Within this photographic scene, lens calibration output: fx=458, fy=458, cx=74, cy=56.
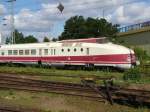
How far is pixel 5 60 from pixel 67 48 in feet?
30.7

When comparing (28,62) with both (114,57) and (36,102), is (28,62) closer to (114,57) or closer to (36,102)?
(114,57)

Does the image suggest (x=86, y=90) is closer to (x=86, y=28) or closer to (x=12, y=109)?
(x=12, y=109)

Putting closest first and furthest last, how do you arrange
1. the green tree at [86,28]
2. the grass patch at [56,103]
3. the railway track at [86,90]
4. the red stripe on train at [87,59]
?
1. the grass patch at [56,103]
2. the railway track at [86,90]
3. the red stripe on train at [87,59]
4. the green tree at [86,28]

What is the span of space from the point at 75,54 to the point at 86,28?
61048 millimetres

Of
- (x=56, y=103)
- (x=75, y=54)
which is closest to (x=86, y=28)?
(x=75, y=54)

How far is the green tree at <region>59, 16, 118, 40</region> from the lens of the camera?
9862 centimetres

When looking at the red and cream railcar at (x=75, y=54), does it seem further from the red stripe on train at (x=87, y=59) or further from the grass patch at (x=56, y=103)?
the grass patch at (x=56, y=103)

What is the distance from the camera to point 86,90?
1836 centimetres

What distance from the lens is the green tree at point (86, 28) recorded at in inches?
3883

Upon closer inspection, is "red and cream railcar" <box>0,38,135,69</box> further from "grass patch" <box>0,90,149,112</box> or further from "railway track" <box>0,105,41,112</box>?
"railway track" <box>0,105,41,112</box>

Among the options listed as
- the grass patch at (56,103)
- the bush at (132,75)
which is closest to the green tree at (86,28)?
the bush at (132,75)

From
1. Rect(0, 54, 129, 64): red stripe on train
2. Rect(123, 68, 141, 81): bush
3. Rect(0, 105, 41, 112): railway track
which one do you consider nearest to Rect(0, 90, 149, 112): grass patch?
Rect(0, 105, 41, 112): railway track

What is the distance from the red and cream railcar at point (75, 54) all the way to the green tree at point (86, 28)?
171 ft

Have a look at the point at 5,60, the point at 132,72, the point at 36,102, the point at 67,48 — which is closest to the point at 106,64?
the point at 67,48
